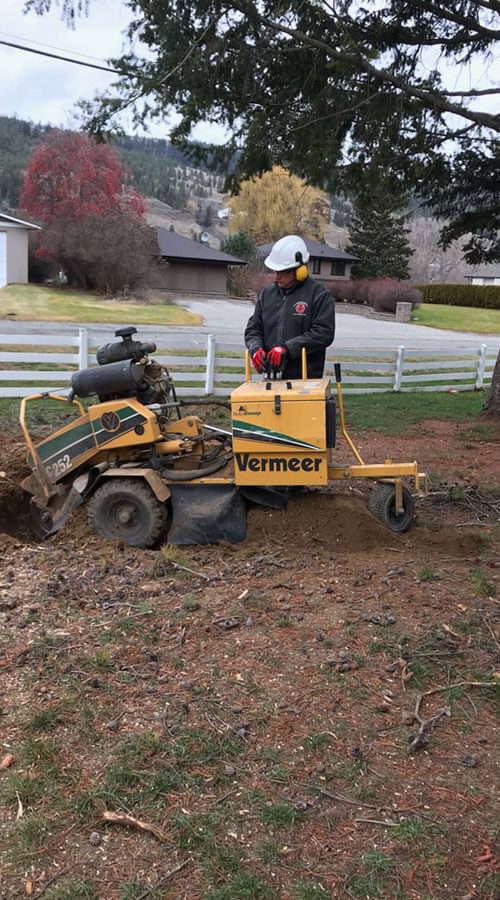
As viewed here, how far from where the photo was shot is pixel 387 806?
2.82 meters

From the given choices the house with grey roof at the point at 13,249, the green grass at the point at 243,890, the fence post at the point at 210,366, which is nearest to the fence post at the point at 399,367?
the fence post at the point at 210,366

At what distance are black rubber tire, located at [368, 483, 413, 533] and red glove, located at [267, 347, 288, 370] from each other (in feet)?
3.95

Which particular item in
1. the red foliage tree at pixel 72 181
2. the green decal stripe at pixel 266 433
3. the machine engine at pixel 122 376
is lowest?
the green decal stripe at pixel 266 433

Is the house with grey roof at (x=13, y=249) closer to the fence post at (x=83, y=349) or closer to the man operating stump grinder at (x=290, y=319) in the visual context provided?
the fence post at (x=83, y=349)

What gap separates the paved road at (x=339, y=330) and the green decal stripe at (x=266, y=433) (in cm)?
1334

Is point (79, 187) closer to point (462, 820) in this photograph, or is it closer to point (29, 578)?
point (29, 578)

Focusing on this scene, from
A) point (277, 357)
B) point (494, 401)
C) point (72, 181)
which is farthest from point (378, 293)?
point (277, 357)

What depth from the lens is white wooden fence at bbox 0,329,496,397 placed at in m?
11.5

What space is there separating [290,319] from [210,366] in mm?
6947

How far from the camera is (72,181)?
4025cm

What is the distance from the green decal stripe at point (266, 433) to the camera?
5250 millimetres

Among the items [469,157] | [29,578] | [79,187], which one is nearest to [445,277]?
[79,187]

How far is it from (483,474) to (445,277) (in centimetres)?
8173

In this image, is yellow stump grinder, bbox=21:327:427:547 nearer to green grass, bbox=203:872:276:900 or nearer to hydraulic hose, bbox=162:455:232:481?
hydraulic hose, bbox=162:455:232:481
